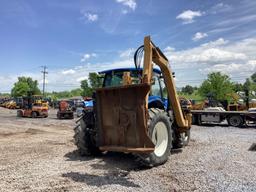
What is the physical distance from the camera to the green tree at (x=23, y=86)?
7825 centimetres

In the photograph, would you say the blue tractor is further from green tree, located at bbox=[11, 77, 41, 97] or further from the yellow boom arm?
green tree, located at bbox=[11, 77, 41, 97]

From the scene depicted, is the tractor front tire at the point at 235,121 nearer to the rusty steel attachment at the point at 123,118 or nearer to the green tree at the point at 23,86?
the rusty steel attachment at the point at 123,118

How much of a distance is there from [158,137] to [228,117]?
41.5 feet

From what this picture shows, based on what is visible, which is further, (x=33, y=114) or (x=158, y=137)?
(x=33, y=114)

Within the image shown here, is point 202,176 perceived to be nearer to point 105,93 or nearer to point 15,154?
point 105,93

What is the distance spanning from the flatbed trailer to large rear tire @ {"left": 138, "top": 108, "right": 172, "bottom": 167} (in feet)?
40.2

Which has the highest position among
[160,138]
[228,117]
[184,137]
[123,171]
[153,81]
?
[153,81]

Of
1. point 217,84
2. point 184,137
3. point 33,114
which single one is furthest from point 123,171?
point 217,84

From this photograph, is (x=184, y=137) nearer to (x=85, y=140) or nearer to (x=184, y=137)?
(x=184, y=137)

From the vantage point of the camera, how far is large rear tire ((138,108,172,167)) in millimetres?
6457

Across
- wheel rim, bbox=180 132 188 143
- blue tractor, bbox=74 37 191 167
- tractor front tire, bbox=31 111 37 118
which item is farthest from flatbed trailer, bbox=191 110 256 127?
tractor front tire, bbox=31 111 37 118

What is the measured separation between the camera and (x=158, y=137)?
23.6ft

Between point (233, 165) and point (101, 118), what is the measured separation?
329cm

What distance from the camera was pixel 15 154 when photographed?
8.43 meters
